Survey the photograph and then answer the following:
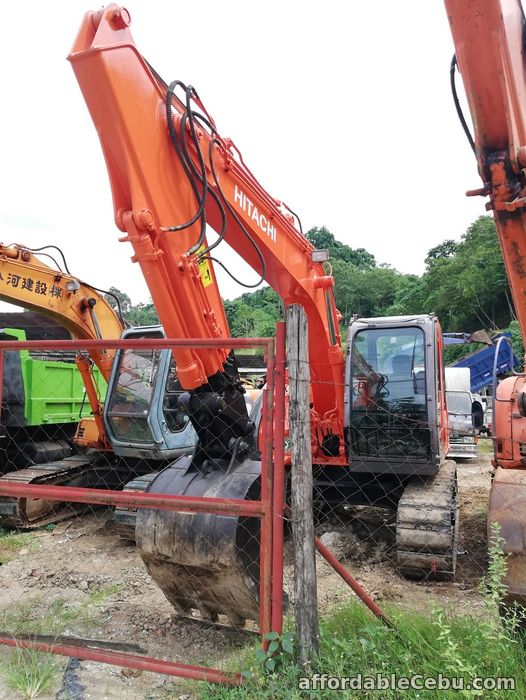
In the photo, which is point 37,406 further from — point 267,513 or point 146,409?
point 267,513

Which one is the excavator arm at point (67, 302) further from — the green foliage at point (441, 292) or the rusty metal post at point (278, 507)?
the green foliage at point (441, 292)

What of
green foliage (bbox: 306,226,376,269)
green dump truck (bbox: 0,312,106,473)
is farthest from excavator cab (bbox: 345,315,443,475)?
green foliage (bbox: 306,226,376,269)

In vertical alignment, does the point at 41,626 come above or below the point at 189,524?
below

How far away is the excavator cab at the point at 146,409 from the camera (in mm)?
6129

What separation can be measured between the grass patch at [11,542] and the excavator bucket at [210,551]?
2895 millimetres

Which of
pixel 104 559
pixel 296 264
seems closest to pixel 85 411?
pixel 104 559

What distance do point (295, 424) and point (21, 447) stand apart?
6226 mm

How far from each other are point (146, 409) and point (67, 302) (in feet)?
6.07

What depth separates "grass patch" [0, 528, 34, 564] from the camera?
5662 mm

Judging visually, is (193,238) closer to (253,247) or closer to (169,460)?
(253,247)

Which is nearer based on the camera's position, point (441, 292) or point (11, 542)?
point (11, 542)

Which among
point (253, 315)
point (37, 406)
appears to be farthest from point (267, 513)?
point (253, 315)

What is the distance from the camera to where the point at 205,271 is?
Result: 12.2 ft

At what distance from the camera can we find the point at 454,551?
187 inches
